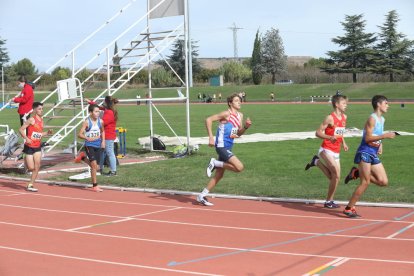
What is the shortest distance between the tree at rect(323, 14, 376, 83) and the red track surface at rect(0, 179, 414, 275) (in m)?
80.6

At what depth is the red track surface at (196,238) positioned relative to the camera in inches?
263

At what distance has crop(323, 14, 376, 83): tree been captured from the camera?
88.2 m

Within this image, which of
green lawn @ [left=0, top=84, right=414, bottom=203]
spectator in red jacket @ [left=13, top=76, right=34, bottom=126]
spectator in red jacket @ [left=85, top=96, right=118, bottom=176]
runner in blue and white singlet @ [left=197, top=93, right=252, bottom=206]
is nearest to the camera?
runner in blue and white singlet @ [left=197, top=93, right=252, bottom=206]

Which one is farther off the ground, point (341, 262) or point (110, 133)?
point (110, 133)

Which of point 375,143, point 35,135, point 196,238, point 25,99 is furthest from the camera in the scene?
point 25,99

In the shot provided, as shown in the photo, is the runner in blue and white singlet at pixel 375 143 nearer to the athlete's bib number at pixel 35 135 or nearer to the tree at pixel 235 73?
the athlete's bib number at pixel 35 135

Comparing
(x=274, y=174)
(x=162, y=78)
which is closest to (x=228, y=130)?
(x=274, y=174)

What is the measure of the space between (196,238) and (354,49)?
85.4m

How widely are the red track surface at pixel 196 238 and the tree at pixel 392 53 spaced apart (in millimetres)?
79947

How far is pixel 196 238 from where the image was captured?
27.0ft

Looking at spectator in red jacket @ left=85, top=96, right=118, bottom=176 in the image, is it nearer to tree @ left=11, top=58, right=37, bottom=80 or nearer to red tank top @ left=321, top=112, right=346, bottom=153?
red tank top @ left=321, top=112, right=346, bottom=153

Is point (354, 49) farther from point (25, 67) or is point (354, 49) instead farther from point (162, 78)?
point (25, 67)

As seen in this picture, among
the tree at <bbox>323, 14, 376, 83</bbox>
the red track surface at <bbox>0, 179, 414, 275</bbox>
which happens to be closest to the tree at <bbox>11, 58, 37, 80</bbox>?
the tree at <bbox>323, 14, 376, 83</bbox>

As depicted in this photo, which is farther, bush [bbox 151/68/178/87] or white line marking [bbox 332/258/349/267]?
bush [bbox 151/68/178/87]
